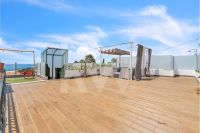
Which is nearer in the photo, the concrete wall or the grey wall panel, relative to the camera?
the concrete wall

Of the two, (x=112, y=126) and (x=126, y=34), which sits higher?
(x=126, y=34)

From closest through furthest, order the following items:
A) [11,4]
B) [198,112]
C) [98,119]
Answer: [98,119], [198,112], [11,4]

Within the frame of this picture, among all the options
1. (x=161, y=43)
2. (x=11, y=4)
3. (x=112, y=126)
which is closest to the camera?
(x=112, y=126)

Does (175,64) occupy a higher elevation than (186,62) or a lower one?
Result: lower

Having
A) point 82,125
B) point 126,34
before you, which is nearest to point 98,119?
point 82,125

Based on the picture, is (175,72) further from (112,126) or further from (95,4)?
(112,126)

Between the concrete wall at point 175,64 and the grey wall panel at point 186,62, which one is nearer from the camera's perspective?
the concrete wall at point 175,64

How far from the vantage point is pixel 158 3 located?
7680 mm

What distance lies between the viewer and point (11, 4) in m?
6.95

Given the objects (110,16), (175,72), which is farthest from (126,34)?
(175,72)

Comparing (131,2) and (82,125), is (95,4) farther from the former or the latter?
(82,125)

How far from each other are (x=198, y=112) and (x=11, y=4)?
9.34m

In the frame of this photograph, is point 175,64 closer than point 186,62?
No

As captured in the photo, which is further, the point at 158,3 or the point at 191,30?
the point at 191,30
